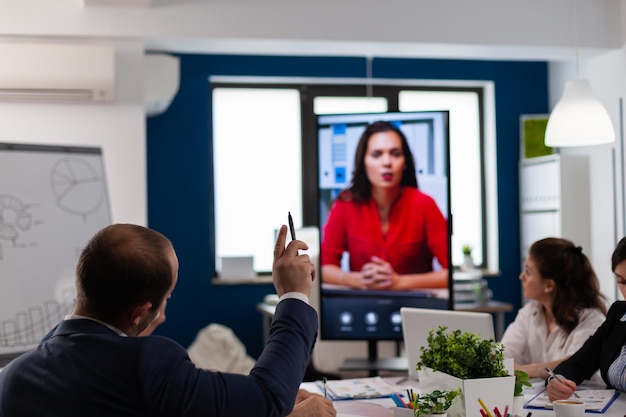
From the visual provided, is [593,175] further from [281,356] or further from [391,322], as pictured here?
[281,356]

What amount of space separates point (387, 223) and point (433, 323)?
44.1 inches

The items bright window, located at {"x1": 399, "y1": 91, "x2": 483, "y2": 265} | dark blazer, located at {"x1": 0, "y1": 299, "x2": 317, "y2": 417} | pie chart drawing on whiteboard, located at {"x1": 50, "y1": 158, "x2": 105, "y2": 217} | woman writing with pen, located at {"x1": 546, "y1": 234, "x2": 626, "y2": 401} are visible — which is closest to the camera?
dark blazer, located at {"x1": 0, "y1": 299, "x2": 317, "y2": 417}

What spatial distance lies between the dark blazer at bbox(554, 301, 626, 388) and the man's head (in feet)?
6.24

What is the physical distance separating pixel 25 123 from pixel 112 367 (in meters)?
3.39

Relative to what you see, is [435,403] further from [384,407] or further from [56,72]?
[56,72]

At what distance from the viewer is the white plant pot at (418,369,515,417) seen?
218 cm

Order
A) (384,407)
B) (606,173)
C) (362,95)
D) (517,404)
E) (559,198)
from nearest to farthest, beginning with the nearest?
1. (517,404)
2. (384,407)
3. (606,173)
4. (559,198)
5. (362,95)

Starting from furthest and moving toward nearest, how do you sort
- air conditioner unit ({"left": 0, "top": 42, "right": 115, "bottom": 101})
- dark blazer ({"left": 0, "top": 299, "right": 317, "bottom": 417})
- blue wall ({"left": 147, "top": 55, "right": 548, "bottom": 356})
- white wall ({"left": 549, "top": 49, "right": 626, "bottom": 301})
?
blue wall ({"left": 147, "top": 55, "right": 548, "bottom": 356}) < white wall ({"left": 549, "top": 49, "right": 626, "bottom": 301}) < air conditioner unit ({"left": 0, "top": 42, "right": 115, "bottom": 101}) < dark blazer ({"left": 0, "top": 299, "right": 317, "bottom": 417})

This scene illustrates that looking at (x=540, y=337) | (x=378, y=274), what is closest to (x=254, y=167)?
(x=378, y=274)

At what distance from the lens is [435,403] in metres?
2.14

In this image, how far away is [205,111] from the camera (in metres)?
6.35

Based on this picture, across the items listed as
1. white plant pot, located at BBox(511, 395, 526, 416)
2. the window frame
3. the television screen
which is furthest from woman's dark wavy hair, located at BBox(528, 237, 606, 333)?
the window frame

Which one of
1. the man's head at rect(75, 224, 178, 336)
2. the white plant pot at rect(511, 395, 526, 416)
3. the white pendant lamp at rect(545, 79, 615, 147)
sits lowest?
the white plant pot at rect(511, 395, 526, 416)

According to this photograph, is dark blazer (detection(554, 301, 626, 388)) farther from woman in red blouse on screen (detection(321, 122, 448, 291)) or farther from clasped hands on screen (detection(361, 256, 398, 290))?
clasped hands on screen (detection(361, 256, 398, 290))
